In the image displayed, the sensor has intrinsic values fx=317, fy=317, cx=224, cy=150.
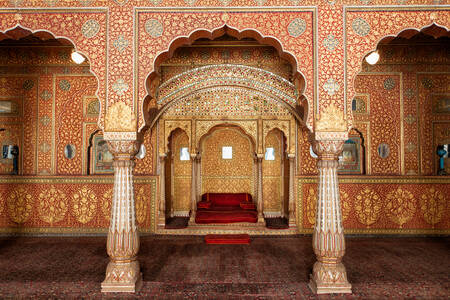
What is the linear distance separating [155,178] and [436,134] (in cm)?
695

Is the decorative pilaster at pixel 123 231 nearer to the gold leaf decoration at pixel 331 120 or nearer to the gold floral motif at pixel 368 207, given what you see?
the gold leaf decoration at pixel 331 120

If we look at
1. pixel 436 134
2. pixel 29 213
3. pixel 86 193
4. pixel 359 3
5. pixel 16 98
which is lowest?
pixel 29 213

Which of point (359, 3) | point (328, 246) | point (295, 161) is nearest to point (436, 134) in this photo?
point (295, 161)

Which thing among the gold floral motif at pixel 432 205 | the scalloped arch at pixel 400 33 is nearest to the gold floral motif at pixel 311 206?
the gold floral motif at pixel 432 205

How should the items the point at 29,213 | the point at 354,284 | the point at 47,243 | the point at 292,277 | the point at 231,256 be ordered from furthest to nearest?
the point at 29,213, the point at 47,243, the point at 231,256, the point at 292,277, the point at 354,284

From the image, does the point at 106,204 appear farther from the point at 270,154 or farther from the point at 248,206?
the point at 270,154

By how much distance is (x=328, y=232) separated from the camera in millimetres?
4453

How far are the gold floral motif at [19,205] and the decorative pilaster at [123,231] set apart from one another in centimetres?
438

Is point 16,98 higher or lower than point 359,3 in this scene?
lower

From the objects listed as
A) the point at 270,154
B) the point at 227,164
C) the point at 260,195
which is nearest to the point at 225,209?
the point at 260,195

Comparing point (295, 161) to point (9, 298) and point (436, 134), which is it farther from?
point (9, 298)

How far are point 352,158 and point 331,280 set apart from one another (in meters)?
4.20

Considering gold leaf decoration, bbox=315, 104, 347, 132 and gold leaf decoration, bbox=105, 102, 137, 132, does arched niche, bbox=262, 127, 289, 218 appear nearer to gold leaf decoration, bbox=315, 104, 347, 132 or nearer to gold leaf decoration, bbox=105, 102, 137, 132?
gold leaf decoration, bbox=315, 104, 347, 132

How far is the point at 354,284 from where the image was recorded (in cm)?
474
